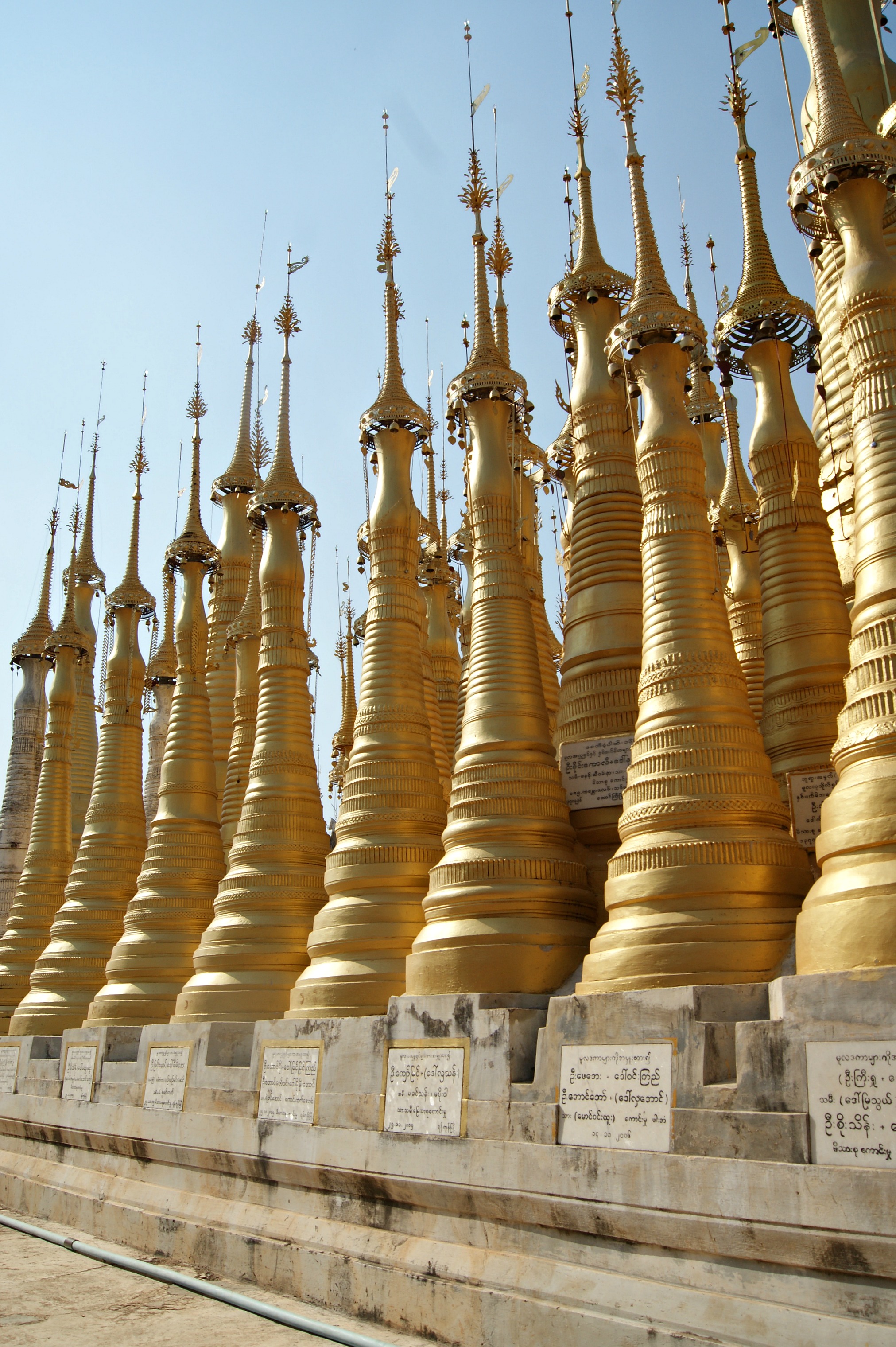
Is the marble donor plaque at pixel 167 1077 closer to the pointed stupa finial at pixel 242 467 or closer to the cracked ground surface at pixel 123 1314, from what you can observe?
the cracked ground surface at pixel 123 1314

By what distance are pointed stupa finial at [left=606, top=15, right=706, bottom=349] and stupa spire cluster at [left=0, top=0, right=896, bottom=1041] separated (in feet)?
0.11

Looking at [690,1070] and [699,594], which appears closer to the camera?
[690,1070]

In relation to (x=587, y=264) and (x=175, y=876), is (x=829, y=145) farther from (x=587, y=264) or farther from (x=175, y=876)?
(x=175, y=876)

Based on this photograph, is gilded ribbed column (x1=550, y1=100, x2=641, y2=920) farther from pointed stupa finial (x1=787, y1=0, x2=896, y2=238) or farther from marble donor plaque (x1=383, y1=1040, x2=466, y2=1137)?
pointed stupa finial (x1=787, y1=0, x2=896, y2=238)

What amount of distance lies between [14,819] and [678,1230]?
22.4 meters

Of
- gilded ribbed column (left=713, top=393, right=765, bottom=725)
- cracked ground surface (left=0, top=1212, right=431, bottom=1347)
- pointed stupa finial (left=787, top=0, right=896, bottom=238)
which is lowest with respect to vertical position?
cracked ground surface (left=0, top=1212, right=431, bottom=1347)

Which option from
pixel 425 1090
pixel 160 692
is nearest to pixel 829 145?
pixel 425 1090

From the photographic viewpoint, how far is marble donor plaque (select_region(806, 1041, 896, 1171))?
6293mm

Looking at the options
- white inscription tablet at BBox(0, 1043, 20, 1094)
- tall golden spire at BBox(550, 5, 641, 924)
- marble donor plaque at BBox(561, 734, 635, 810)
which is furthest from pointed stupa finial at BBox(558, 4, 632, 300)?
white inscription tablet at BBox(0, 1043, 20, 1094)

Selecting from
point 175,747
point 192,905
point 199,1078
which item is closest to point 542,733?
point 199,1078

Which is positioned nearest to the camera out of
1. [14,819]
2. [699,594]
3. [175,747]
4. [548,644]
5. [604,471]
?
[699,594]

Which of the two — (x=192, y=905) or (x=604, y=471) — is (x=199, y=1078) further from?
(x=604, y=471)

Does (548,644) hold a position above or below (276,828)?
above

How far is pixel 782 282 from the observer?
40.3 feet
